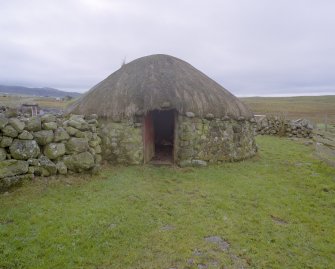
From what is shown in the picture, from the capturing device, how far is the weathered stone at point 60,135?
9508 millimetres

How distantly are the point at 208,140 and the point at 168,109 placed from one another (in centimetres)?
220

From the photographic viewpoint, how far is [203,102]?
12.8m

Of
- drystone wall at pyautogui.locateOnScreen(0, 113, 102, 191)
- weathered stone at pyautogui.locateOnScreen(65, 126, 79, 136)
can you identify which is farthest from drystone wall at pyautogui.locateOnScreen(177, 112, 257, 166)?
weathered stone at pyautogui.locateOnScreen(65, 126, 79, 136)

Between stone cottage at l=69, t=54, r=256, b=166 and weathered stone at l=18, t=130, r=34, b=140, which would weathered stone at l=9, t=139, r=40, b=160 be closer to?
weathered stone at l=18, t=130, r=34, b=140

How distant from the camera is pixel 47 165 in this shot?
29.8 ft

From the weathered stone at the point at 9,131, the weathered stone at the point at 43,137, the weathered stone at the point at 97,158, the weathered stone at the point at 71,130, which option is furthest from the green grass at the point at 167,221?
the weathered stone at the point at 71,130

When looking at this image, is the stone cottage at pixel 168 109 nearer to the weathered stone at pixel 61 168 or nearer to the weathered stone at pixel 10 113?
the weathered stone at pixel 61 168

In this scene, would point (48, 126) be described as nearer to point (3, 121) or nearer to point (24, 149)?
point (24, 149)

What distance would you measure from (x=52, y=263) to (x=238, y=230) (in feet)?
13.4

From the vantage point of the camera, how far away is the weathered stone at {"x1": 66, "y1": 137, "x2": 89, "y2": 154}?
32.0 ft

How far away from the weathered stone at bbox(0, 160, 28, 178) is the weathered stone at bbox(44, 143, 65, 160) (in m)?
0.83

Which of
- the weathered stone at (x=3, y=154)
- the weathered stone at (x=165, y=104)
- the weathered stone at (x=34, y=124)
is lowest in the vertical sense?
the weathered stone at (x=3, y=154)

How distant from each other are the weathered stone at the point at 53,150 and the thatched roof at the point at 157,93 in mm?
3128

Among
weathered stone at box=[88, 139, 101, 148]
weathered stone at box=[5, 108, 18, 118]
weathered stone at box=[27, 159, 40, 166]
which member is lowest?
weathered stone at box=[27, 159, 40, 166]
